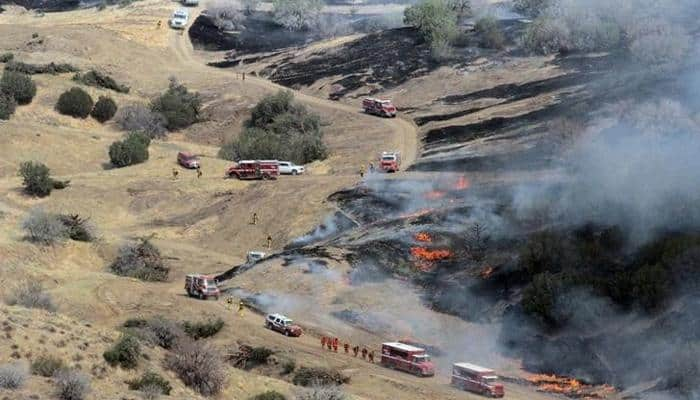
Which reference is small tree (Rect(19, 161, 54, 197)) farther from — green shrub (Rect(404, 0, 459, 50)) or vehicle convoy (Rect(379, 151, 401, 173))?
green shrub (Rect(404, 0, 459, 50))

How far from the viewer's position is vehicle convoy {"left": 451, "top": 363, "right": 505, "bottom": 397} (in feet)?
135

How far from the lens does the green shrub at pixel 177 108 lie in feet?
308

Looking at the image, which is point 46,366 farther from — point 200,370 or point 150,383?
point 200,370

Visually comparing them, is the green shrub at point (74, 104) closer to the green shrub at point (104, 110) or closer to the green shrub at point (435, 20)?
the green shrub at point (104, 110)

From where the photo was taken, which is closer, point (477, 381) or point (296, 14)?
point (477, 381)

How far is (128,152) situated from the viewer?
265 ft

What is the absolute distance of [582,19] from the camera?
98.9 m

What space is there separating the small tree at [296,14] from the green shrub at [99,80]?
94.9ft

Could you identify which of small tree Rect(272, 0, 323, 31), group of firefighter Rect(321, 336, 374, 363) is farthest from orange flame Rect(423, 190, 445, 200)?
small tree Rect(272, 0, 323, 31)

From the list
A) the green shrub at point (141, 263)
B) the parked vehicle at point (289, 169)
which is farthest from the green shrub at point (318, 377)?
the parked vehicle at point (289, 169)

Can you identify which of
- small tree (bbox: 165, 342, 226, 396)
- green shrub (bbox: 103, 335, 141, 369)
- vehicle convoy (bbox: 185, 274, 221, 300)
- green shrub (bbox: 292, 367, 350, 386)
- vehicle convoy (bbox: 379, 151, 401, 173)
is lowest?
vehicle convoy (bbox: 379, 151, 401, 173)

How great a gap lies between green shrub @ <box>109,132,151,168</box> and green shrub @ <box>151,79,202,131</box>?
36.0ft

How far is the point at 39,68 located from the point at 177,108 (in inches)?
538

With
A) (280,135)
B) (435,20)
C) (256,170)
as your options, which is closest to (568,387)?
(256,170)
